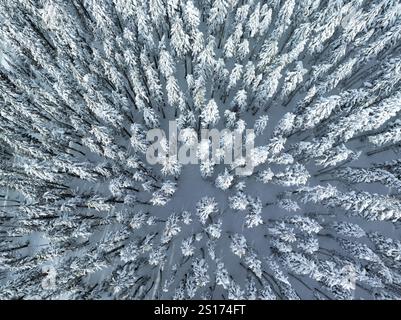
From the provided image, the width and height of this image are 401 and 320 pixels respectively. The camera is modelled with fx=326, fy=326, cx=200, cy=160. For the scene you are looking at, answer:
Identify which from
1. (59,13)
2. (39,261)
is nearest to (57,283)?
(39,261)

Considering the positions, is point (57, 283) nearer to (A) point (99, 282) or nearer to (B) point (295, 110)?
(A) point (99, 282)

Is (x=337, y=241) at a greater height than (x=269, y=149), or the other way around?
(x=269, y=149)

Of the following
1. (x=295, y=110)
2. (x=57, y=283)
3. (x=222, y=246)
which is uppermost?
(x=295, y=110)

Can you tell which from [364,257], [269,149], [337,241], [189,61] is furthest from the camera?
[189,61]

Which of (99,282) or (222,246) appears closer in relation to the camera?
(99,282)

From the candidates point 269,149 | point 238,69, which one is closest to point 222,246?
point 269,149
